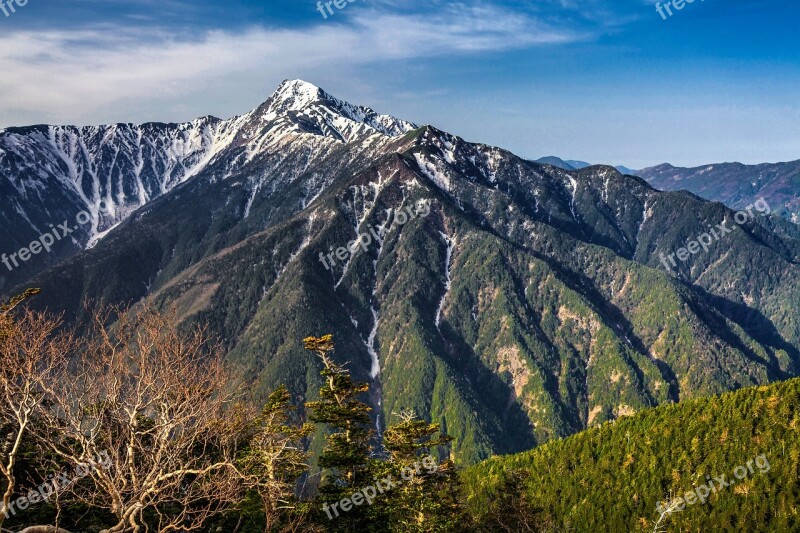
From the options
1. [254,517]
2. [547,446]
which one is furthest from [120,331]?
[547,446]

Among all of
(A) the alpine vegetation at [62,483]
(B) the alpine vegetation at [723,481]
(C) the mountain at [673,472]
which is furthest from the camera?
(B) the alpine vegetation at [723,481]

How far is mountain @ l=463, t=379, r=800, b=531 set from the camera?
7006cm

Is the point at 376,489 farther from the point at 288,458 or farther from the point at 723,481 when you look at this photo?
the point at 723,481

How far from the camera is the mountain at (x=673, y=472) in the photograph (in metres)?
70.1

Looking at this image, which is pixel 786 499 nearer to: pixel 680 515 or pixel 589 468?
pixel 680 515

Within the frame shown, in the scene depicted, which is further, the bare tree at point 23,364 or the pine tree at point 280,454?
the pine tree at point 280,454

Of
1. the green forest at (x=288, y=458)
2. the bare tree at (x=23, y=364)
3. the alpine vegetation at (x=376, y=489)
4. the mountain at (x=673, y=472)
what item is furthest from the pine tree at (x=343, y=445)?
the bare tree at (x=23, y=364)

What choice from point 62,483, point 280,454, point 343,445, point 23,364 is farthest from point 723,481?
point 23,364

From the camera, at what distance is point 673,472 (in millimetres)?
86375

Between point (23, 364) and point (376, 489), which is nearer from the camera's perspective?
point (23, 364)

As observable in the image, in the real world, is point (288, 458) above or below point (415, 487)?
above

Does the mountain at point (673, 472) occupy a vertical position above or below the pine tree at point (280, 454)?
below

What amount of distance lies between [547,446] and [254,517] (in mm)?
87999

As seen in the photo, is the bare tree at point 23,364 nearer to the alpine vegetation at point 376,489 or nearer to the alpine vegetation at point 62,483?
the alpine vegetation at point 62,483
